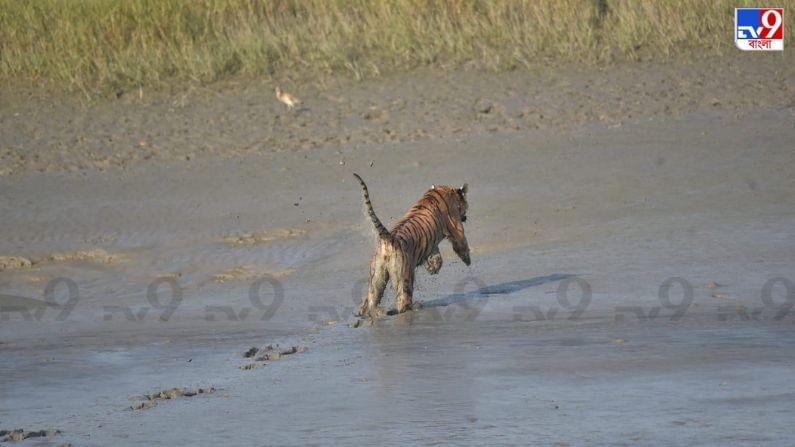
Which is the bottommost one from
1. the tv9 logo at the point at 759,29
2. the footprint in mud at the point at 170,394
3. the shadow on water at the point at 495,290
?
the footprint in mud at the point at 170,394

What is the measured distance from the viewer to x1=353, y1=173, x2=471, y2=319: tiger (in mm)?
8781

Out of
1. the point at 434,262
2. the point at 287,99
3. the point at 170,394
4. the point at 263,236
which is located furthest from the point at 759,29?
the point at 170,394

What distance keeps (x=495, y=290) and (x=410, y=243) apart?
0.90 metres

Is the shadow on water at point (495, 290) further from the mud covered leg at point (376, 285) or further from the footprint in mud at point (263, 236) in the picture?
the footprint in mud at point (263, 236)

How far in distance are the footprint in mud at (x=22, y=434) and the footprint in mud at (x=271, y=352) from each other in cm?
175

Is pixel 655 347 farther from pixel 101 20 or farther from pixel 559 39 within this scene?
pixel 101 20

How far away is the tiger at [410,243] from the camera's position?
346 inches

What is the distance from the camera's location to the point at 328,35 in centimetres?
1880

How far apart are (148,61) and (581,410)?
13173mm

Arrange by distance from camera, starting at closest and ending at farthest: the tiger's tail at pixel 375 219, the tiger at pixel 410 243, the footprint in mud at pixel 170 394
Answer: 1. the footprint in mud at pixel 170 394
2. the tiger's tail at pixel 375 219
3. the tiger at pixel 410 243

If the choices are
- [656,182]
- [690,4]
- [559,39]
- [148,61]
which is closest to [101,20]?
[148,61]

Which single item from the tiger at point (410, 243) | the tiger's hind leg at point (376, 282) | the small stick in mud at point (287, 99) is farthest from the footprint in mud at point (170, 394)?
the small stick in mud at point (287, 99)

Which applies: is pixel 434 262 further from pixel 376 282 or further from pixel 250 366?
pixel 250 366

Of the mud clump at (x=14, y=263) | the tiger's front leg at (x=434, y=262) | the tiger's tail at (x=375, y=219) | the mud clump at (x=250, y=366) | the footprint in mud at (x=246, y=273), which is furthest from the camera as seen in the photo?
the mud clump at (x=14, y=263)
